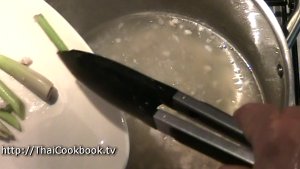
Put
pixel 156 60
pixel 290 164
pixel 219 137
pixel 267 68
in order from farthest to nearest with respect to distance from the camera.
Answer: pixel 156 60 → pixel 267 68 → pixel 219 137 → pixel 290 164

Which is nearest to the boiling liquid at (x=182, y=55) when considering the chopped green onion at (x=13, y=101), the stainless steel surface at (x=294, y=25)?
the stainless steel surface at (x=294, y=25)

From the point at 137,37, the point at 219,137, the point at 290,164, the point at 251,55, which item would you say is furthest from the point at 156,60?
the point at 290,164

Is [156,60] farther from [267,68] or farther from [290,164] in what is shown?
[290,164]

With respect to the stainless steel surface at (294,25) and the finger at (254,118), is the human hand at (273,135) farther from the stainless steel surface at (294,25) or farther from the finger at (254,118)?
the stainless steel surface at (294,25)

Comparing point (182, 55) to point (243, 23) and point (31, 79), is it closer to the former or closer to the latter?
point (243, 23)

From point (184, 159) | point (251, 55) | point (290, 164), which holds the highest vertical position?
point (290, 164)

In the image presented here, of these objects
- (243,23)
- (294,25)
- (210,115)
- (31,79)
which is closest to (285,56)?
(294,25)
